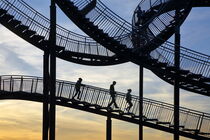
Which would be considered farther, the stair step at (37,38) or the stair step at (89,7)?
the stair step at (89,7)

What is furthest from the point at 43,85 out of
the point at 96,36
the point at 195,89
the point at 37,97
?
the point at 195,89

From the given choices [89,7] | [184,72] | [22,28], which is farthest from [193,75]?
[22,28]

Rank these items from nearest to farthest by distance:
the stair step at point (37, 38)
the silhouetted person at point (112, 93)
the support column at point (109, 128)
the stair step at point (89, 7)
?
the support column at point (109, 128) < the silhouetted person at point (112, 93) < the stair step at point (37, 38) < the stair step at point (89, 7)

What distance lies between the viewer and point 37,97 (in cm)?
2802

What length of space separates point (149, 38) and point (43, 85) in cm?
600

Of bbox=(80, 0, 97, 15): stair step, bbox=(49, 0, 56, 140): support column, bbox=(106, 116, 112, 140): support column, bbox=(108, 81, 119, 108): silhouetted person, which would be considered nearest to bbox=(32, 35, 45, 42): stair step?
bbox=(49, 0, 56, 140): support column

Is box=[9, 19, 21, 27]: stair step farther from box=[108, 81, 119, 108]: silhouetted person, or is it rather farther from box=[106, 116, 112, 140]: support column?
box=[106, 116, 112, 140]: support column

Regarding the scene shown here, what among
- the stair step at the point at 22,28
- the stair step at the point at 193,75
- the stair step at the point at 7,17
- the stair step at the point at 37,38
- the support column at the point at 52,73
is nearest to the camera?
the stair step at the point at 193,75

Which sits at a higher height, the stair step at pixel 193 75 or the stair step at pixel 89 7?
the stair step at pixel 89 7

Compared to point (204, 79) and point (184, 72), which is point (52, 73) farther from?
point (204, 79)

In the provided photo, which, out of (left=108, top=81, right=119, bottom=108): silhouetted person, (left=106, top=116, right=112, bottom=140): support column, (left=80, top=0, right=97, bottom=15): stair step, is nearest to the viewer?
(left=106, top=116, right=112, bottom=140): support column

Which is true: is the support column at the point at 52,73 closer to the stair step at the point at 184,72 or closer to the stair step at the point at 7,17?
the stair step at the point at 7,17

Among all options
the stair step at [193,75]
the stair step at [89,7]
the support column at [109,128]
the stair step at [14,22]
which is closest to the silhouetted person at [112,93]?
the support column at [109,128]

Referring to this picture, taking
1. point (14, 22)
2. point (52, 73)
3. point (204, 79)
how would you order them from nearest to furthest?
1. point (204, 79)
2. point (52, 73)
3. point (14, 22)
